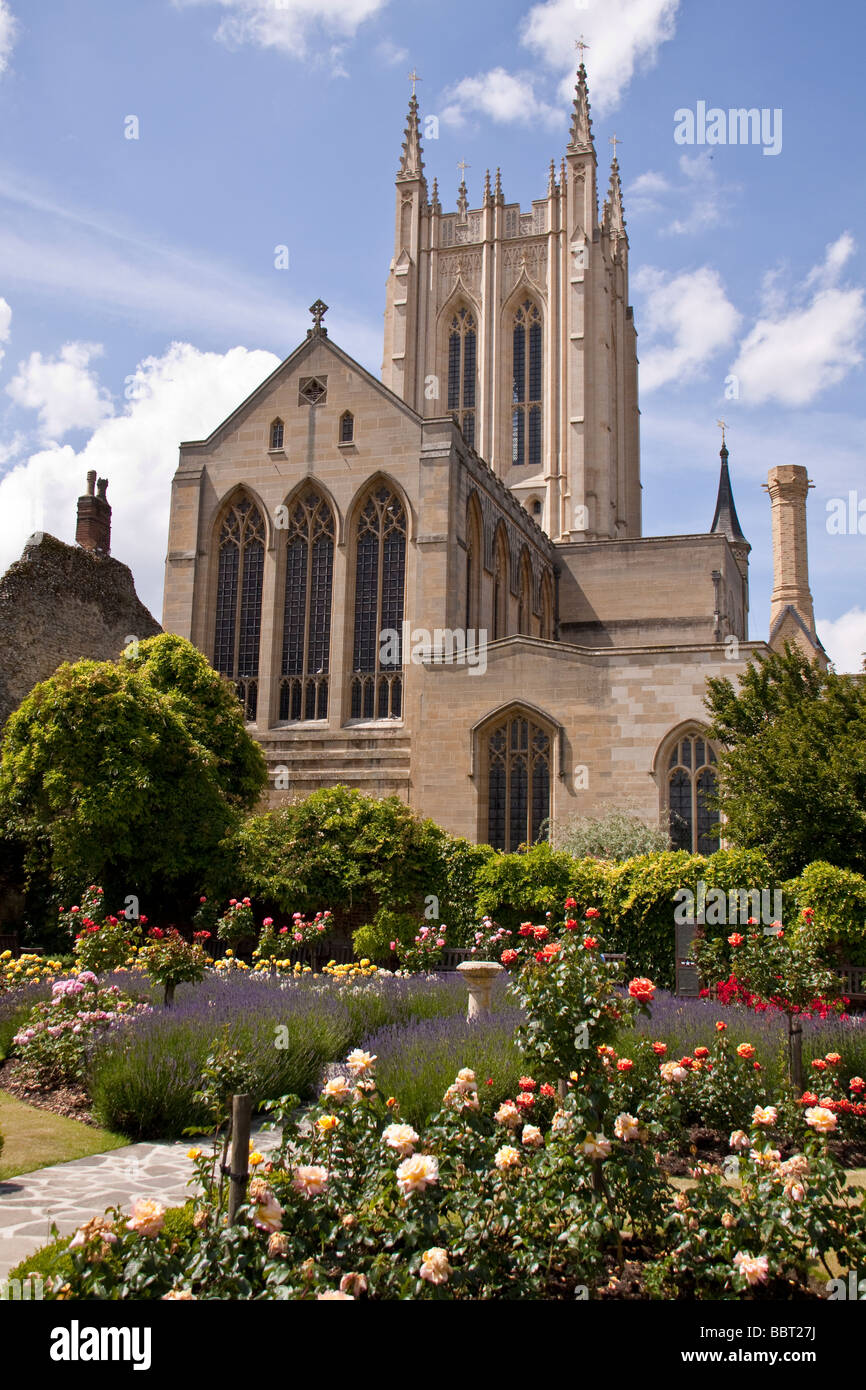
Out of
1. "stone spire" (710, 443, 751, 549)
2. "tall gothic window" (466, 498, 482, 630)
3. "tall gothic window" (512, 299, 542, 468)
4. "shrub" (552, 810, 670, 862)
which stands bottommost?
"shrub" (552, 810, 670, 862)

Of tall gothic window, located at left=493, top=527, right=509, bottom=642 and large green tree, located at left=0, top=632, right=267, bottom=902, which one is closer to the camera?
large green tree, located at left=0, top=632, right=267, bottom=902

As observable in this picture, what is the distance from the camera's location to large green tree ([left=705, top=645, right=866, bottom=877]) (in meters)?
18.3

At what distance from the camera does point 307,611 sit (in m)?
32.2

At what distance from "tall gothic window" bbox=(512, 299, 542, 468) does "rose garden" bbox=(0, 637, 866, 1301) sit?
35.2 meters

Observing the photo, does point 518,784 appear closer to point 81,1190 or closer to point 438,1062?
point 438,1062

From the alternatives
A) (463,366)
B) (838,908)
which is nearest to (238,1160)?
(838,908)

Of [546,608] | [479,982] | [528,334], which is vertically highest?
[528,334]

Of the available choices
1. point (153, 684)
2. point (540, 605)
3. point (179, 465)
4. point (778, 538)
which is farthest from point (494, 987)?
point (778, 538)

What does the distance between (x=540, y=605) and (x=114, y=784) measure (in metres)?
22.9

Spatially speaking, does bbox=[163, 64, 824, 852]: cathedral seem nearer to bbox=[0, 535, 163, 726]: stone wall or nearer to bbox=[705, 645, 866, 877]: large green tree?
bbox=[705, 645, 866, 877]: large green tree

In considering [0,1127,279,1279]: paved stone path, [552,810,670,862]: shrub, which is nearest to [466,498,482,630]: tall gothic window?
[552,810,670,862]: shrub

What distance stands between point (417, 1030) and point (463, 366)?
172 feet

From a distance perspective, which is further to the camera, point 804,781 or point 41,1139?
point 804,781

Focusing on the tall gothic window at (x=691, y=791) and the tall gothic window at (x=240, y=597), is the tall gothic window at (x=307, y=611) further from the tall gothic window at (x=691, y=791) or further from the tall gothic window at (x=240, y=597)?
the tall gothic window at (x=691, y=791)
